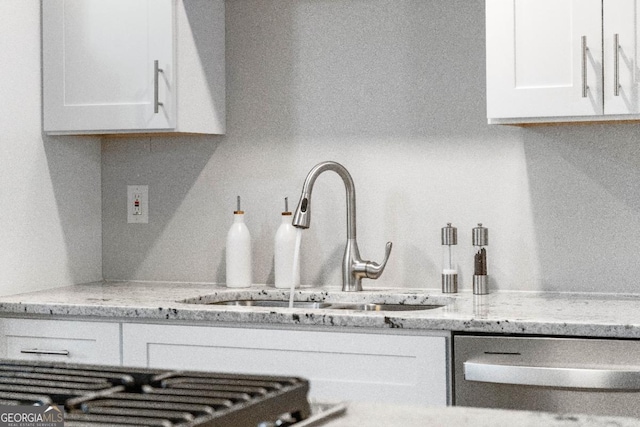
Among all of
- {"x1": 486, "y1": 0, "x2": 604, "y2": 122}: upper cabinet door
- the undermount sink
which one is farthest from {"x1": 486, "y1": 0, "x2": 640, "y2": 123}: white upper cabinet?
the undermount sink

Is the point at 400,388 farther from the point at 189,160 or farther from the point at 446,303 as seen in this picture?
the point at 189,160

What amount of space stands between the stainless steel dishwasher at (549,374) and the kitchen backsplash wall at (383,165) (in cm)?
65

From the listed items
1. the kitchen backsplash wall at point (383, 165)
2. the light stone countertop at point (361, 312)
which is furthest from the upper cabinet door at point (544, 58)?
the light stone countertop at point (361, 312)

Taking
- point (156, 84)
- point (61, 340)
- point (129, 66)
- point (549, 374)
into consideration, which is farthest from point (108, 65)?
point (549, 374)

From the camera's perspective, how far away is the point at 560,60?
248 cm

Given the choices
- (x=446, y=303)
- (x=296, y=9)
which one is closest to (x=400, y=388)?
(x=446, y=303)

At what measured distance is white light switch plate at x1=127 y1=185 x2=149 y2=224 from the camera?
3.30 metres

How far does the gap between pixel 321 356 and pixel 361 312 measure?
0.52 ft

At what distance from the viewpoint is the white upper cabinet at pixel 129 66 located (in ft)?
9.45

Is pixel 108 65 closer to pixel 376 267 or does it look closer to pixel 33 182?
pixel 33 182

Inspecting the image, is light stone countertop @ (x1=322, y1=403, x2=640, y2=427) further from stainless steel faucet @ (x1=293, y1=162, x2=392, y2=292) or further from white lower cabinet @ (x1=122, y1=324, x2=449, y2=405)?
stainless steel faucet @ (x1=293, y1=162, x2=392, y2=292)

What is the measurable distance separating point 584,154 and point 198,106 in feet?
4.03

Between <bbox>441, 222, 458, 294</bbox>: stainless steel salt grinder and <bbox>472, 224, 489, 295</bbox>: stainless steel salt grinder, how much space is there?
2.6 inches

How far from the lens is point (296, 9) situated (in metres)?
3.10
